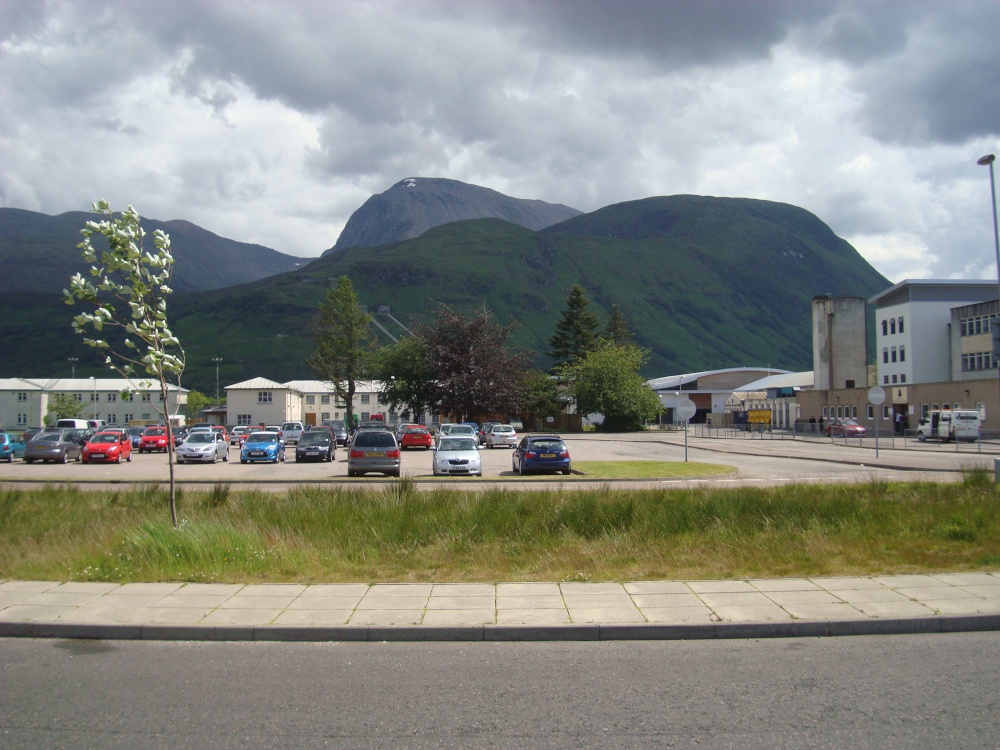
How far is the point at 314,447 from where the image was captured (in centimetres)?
3784

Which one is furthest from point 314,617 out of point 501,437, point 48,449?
point 501,437

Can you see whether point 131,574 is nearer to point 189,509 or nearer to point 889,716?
point 189,509

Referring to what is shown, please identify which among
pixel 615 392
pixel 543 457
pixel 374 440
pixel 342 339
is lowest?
pixel 543 457

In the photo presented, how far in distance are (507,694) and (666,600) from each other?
3100 mm

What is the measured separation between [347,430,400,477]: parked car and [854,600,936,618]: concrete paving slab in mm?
21256

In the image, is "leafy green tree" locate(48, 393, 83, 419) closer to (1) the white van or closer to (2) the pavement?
(1) the white van

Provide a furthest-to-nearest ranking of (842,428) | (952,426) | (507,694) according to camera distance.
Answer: (842,428), (952,426), (507,694)

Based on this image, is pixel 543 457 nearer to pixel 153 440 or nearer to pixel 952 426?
pixel 153 440

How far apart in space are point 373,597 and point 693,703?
13.5 feet

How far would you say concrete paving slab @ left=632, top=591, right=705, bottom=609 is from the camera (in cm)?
845

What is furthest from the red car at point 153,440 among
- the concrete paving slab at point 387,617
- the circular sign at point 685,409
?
the concrete paving slab at point 387,617

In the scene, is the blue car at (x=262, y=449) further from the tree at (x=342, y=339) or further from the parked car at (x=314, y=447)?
the tree at (x=342, y=339)

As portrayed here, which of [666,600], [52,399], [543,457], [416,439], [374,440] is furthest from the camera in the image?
[52,399]

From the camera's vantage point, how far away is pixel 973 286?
79375 millimetres
